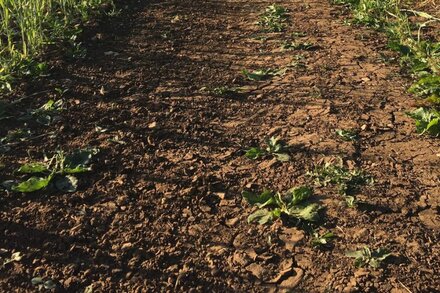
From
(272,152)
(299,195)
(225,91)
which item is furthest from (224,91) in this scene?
(299,195)

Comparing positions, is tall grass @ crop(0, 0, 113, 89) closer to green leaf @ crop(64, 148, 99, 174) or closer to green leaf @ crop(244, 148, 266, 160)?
green leaf @ crop(64, 148, 99, 174)

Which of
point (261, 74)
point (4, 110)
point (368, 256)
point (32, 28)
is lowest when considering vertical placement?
point (368, 256)

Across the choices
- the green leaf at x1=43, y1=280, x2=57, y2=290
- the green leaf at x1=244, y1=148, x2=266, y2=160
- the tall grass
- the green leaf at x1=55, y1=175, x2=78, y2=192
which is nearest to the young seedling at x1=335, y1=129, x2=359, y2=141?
the green leaf at x1=244, y1=148, x2=266, y2=160

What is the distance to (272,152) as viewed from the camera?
283cm

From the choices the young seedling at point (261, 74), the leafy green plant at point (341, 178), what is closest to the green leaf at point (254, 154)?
the leafy green plant at point (341, 178)

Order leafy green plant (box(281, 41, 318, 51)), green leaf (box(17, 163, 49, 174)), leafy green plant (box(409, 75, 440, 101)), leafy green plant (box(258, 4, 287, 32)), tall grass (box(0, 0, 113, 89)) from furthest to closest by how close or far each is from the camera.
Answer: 1. leafy green plant (box(258, 4, 287, 32))
2. leafy green plant (box(281, 41, 318, 51))
3. tall grass (box(0, 0, 113, 89))
4. leafy green plant (box(409, 75, 440, 101))
5. green leaf (box(17, 163, 49, 174))

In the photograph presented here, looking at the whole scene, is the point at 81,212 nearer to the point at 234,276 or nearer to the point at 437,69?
the point at 234,276

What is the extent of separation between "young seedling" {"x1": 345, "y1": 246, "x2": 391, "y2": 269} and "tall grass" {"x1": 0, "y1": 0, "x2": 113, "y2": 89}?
264cm

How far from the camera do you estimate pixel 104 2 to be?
17.4 feet

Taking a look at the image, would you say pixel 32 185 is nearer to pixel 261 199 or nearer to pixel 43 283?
pixel 43 283

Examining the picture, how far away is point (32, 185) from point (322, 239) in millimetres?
1486

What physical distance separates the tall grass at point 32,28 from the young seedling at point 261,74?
1.60 metres

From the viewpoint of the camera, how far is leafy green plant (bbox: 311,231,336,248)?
7.11 feet

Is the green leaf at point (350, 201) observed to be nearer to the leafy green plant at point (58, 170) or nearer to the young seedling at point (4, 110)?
the leafy green plant at point (58, 170)
